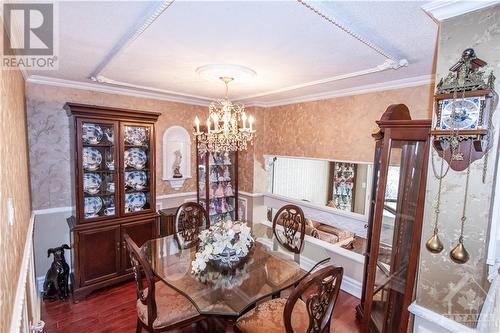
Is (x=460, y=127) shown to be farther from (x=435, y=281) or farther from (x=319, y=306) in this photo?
(x=319, y=306)

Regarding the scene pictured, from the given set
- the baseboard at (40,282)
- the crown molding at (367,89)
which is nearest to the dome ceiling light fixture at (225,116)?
the crown molding at (367,89)

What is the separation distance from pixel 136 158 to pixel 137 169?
14 cm

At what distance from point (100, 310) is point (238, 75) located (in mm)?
2706

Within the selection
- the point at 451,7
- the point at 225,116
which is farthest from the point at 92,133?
the point at 451,7

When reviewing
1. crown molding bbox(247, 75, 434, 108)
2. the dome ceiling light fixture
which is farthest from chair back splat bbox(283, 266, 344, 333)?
crown molding bbox(247, 75, 434, 108)

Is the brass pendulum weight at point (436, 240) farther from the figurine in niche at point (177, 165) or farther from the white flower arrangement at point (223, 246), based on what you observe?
the figurine in niche at point (177, 165)

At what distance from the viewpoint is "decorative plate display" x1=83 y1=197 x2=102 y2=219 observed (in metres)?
2.94

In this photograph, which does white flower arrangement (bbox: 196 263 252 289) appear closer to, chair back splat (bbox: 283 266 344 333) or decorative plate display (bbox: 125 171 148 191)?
chair back splat (bbox: 283 266 344 333)

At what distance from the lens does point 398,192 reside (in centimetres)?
192

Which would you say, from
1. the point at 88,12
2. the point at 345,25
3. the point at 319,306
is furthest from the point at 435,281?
the point at 88,12

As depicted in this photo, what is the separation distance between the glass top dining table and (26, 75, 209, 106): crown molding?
1916 mm

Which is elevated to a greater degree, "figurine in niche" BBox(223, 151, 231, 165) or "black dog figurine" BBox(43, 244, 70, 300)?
"figurine in niche" BBox(223, 151, 231, 165)

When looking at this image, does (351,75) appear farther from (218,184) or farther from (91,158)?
(91,158)

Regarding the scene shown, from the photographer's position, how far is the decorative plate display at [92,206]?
2.94m
